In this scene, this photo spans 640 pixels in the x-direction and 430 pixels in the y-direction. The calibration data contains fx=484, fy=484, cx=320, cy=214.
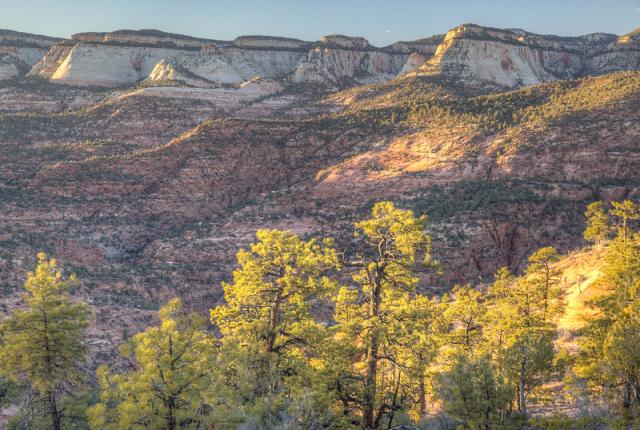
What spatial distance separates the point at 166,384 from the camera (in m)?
12.2

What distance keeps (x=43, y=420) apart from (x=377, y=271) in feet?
42.4

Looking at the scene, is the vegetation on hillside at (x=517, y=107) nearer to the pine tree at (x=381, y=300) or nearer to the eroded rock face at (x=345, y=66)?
the pine tree at (x=381, y=300)

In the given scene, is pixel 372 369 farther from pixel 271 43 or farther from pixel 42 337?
pixel 271 43

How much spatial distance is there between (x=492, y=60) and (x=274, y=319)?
106m

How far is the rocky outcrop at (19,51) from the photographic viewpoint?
369ft

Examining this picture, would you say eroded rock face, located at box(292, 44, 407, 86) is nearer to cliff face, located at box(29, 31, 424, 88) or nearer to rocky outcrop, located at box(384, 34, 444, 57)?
cliff face, located at box(29, 31, 424, 88)

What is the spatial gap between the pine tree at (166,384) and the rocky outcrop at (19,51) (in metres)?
120

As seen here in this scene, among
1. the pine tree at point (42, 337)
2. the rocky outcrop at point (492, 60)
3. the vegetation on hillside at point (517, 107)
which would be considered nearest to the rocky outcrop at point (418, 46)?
the rocky outcrop at point (492, 60)

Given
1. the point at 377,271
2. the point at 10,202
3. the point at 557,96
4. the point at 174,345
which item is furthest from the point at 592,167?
the point at 10,202

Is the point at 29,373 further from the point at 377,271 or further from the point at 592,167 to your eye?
the point at 592,167

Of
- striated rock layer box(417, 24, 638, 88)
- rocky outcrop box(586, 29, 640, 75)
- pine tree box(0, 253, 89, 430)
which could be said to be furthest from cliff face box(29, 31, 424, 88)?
pine tree box(0, 253, 89, 430)

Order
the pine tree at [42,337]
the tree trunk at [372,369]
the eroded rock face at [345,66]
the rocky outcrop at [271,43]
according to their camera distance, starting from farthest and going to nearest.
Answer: the rocky outcrop at [271,43], the eroded rock face at [345,66], the pine tree at [42,337], the tree trunk at [372,369]

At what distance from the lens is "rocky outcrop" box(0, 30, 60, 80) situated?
112 metres

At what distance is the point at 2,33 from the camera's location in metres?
128
